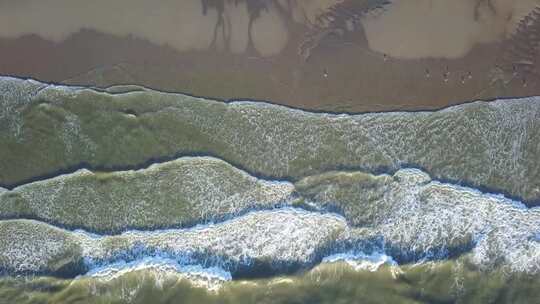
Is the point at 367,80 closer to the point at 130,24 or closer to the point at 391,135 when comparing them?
the point at 391,135

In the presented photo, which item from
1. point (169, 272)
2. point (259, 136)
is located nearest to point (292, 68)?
point (259, 136)

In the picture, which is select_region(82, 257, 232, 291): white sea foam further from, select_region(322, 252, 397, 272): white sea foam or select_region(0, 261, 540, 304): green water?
select_region(322, 252, 397, 272): white sea foam

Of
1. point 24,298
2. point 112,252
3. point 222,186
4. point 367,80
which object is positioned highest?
point 367,80

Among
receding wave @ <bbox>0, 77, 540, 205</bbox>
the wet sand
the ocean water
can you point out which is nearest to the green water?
the ocean water

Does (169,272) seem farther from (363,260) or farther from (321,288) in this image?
(363,260)

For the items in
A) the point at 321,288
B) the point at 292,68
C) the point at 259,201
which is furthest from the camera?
the point at 292,68

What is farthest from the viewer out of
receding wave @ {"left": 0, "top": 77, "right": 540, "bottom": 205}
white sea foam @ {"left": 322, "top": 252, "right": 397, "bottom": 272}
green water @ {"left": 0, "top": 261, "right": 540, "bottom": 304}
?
receding wave @ {"left": 0, "top": 77, "right": 540, "bottom": 205}

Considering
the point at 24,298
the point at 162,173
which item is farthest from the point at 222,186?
the point at 24,298

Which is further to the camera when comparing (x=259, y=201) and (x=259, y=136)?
(x=259, y=136)
